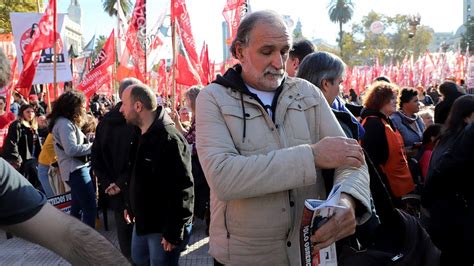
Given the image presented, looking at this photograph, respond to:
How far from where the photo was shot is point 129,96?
13.8 feet

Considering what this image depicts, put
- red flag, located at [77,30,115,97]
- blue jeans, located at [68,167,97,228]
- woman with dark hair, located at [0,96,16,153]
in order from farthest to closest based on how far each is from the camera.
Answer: red flag, located at [77,30,115,97] → woman with dark hair, located at [0,96,16,153] → blue jeans, located at [68,167,97,228]

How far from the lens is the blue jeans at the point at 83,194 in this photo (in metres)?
6.35

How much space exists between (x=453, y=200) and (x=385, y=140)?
1.21 meters

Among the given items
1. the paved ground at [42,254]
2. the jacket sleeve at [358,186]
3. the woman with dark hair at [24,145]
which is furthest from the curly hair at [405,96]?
the woman with dark hair at [24,145]

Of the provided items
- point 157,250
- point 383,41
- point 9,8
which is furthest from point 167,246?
point 383,41

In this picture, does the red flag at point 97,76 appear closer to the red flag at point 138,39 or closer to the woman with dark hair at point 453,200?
the red flag at point 138,39

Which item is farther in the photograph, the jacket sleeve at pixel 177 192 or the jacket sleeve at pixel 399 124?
the jacket sleeve at pixel 399 124

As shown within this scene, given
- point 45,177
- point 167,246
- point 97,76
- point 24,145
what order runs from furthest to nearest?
point 97,76 → point 24,145 → point 45,177 → point 167,246

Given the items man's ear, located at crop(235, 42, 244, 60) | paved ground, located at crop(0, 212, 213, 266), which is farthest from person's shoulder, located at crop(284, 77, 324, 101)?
paved ground, located at crop(0, 212, 213, 266)

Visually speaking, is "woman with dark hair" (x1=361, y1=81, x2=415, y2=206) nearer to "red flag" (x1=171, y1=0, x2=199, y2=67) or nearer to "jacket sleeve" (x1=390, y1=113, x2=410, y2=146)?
"jacket sleeve" (x1=390, y1=113, x2=410, y2=146)

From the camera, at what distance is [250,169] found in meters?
1.96

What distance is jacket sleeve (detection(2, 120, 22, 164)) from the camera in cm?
810

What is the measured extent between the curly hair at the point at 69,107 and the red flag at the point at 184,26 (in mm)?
5161

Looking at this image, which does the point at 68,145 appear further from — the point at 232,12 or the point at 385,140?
the point at 232,12
